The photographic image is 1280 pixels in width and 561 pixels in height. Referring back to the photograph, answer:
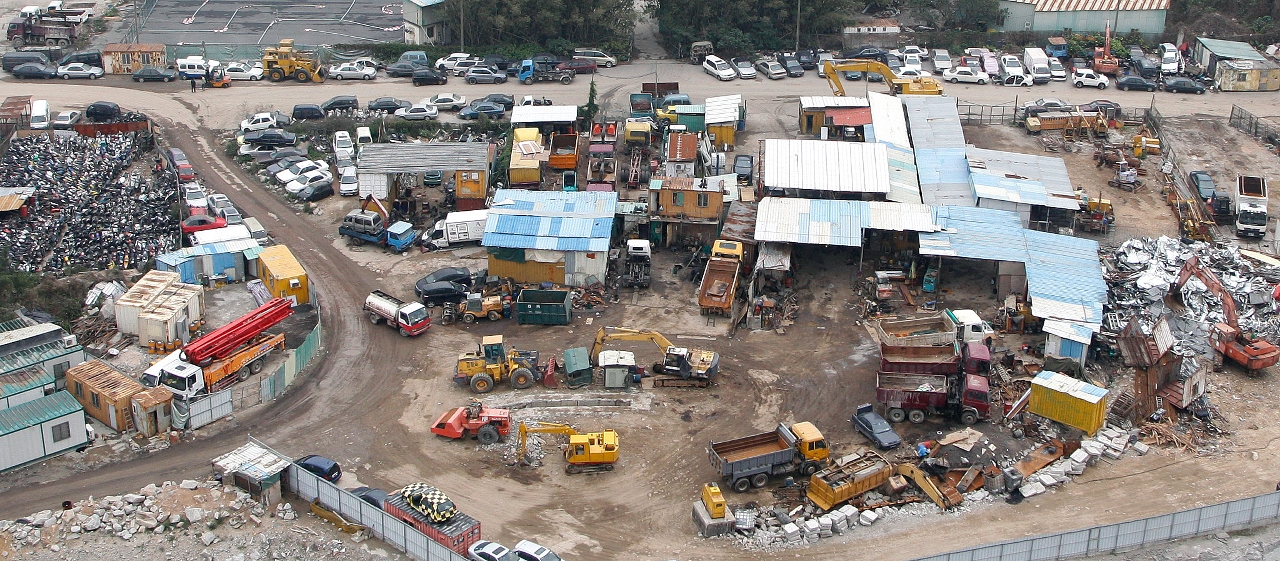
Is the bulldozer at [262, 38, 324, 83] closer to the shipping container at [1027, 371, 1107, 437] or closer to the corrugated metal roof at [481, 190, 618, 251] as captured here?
the corrugated metal roof at [481, 190, 618, 251]

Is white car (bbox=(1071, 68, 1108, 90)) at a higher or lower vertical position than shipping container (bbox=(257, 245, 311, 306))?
higher

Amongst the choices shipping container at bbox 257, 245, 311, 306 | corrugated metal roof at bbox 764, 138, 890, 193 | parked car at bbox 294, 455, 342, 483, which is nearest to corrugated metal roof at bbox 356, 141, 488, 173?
shipping container at bbox 257, 245, 311, 306

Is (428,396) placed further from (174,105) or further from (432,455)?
(174,105)

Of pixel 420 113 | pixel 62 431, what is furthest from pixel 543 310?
pixel 420 113

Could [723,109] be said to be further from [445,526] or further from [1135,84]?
[445,526]

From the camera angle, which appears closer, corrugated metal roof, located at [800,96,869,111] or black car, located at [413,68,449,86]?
corrugated metal roof, located at [800,96,869,111]
